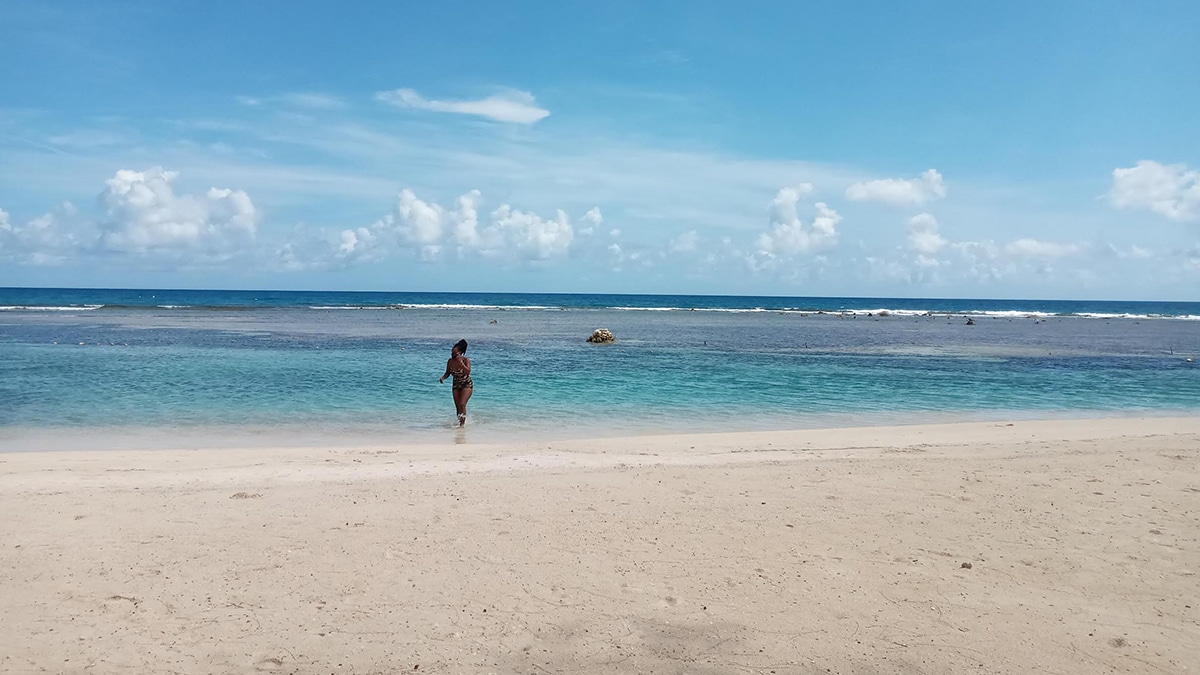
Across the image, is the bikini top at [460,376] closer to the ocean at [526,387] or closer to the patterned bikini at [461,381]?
the patterned bikini at [461,381]

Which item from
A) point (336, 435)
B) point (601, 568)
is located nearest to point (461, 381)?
point (336, 435)

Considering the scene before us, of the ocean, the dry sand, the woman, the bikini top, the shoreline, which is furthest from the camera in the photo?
the bikini top

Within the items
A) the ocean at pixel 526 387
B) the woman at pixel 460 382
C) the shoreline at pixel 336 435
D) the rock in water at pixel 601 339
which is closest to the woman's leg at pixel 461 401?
the woman at pixel 460 382

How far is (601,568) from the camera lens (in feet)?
21.1

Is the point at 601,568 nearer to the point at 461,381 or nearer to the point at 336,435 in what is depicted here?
the point at 336,435

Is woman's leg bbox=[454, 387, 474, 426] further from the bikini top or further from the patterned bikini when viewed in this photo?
the bikini top

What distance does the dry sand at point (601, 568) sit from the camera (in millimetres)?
5109

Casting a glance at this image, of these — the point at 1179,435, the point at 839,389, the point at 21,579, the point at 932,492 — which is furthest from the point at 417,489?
the point at 839,389

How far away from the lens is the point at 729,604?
5.80 m

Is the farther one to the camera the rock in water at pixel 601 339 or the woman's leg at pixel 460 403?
the rock in water at pixel 601 339

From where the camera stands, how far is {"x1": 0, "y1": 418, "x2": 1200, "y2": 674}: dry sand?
5109 mm

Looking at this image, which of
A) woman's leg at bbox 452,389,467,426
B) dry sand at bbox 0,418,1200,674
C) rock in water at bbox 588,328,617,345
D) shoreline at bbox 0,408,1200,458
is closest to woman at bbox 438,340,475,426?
woman's leg at bbox 452,389,467,426

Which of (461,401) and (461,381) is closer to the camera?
(461,401)

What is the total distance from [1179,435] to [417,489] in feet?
43.5
